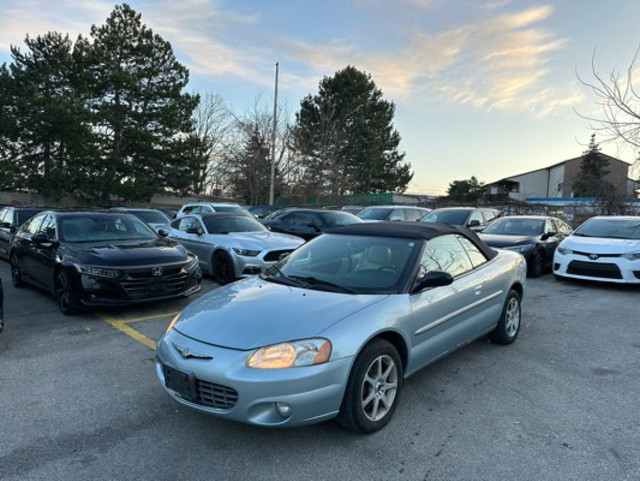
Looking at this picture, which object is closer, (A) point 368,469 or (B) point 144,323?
(A) point 368,469

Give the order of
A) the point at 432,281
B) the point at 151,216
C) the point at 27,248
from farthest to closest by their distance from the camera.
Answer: the point at 151,216
the point at 27,248
the point at 432,281

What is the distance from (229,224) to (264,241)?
137 centimetres

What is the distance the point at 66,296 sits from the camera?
5953 mm

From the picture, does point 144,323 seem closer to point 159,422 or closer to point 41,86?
point 159,422

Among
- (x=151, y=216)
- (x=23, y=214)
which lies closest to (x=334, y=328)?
(x=23, y=214)

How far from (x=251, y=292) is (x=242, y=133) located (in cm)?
3422

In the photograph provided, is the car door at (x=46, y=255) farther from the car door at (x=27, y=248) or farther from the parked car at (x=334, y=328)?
the parked car at (x=334, y=328)

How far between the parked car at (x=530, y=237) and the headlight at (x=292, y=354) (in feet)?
26.1

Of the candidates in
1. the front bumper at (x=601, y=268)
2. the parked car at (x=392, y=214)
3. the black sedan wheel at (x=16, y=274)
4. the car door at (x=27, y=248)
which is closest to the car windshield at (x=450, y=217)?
the parked car at (x=392, y=214)

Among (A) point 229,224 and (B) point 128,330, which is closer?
(B) point 128,330

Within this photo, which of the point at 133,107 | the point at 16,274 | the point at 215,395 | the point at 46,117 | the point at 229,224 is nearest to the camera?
the point at 215,395

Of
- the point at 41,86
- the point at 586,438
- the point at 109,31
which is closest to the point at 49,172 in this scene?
the point at 41,86

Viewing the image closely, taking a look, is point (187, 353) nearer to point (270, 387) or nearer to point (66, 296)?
point (270, 387)

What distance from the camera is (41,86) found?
1145 inches
